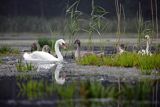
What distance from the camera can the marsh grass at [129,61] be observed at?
15.6 metres

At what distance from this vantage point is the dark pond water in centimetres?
1070

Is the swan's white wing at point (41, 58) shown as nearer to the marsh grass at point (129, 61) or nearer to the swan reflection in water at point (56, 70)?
the swan reflection in water at point (56, 70)

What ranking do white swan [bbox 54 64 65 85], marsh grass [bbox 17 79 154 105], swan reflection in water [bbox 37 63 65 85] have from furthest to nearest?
swan reflection in water [bbox 37 63 65 85] < white swan [bbox 54 64 65 85] < marsh grass [bbox 17 79 154 105]

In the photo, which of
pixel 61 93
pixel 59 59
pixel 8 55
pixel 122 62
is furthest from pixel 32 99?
pixel 8 55

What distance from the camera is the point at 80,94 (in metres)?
11.4

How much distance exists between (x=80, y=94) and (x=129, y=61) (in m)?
5.24

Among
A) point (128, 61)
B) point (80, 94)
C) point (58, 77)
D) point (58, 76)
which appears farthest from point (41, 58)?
point (80, 94)

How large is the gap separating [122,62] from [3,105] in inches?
247

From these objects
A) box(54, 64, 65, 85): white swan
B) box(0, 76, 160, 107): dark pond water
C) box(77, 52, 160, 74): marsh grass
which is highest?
box(77, 52, 160, 74): marsh grass

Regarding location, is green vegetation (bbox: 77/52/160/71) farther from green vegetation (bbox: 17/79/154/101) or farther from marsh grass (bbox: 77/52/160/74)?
green vegetation (bbox: 17/79/154/101)

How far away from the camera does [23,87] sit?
12586mm

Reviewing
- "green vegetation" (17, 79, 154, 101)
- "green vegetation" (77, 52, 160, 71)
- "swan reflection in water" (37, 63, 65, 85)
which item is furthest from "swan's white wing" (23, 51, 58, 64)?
"green vegetation" (17, 79, 154, 101)

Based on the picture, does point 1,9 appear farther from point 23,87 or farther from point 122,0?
point 23,87

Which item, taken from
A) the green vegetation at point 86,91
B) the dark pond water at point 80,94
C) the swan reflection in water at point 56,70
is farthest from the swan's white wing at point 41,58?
the green vegetation at point 86,91
